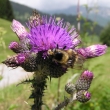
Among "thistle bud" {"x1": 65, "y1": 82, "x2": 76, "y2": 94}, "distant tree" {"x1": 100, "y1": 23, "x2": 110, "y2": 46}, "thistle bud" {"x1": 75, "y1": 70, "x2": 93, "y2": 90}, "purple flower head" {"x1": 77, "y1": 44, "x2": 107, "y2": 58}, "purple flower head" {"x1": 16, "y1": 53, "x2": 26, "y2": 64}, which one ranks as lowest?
"thistle bud" {"x1": 65, "y1": 82, "x2": 76, "y2": 94}

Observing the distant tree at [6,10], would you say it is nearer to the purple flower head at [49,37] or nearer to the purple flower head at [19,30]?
the purple flower head at [19,30]

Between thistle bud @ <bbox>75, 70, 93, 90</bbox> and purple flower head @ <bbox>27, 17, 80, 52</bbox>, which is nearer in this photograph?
purple flower head @ <bbox>27, 17, 80, 52</bbox>

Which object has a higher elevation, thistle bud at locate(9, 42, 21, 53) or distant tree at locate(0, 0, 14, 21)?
distant tree at locate(0, 0, 14, 21)

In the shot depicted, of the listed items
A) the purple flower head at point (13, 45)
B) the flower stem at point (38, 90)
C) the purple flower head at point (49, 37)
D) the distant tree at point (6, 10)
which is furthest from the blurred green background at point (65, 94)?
the distant tree at point (6, 10)

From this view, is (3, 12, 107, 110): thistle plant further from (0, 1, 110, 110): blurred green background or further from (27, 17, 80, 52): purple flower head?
(0, 1, 110, 110): blurred green background

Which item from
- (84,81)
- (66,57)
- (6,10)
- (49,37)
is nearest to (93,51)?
(66,57)

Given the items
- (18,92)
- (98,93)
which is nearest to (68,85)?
(98,93)

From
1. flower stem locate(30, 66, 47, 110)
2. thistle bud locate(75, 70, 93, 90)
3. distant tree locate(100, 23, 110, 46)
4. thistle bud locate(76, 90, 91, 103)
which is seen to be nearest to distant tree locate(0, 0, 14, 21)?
distant tree locate(100, 23, 110, 46)

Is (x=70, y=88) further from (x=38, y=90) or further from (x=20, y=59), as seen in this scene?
(x=20, y=59)
